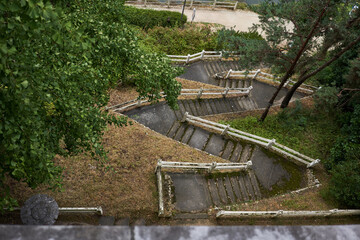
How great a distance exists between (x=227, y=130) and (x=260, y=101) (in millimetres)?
6829

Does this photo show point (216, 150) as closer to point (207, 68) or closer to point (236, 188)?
point (236, 188)

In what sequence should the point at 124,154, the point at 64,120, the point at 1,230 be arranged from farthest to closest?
the point at 124,154 → the point at 64,120 → the point at 1,230

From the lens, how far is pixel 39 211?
738 cm

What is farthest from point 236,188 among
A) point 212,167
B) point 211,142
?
point 211,142

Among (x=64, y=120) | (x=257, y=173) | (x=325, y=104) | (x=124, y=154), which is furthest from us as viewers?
(x=325, y=104)

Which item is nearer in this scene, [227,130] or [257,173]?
[257,173]

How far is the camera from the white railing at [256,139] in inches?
520

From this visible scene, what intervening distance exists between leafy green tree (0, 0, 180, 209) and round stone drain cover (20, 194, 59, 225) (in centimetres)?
137

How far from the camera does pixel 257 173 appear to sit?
12.5m

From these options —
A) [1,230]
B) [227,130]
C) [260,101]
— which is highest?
[1,230]

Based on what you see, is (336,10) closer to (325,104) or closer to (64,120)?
(325,104)

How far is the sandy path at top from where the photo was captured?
89.0 feet

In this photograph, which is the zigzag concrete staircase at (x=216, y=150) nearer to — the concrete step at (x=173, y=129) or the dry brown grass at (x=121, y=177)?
the concrete step at (x=173, y=129)

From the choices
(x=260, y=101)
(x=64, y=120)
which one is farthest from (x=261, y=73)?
(x=64, y=120)
